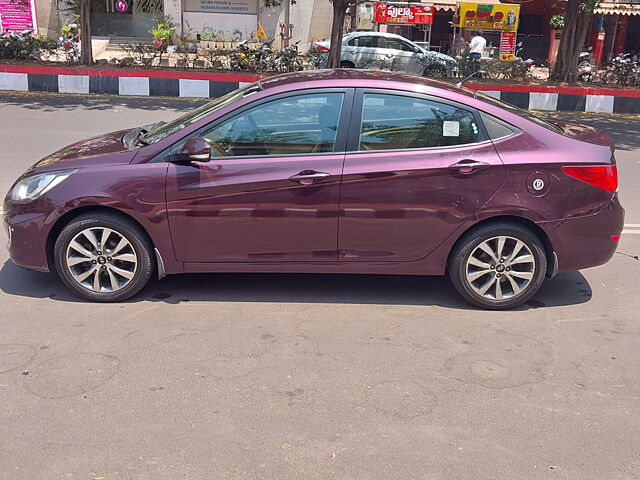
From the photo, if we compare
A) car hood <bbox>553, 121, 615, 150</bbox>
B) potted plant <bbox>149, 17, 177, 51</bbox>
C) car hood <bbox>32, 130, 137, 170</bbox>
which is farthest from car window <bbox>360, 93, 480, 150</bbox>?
potted plant <bbox>149, 17, 177, 51</bbox>

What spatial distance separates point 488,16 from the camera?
25.7 metres

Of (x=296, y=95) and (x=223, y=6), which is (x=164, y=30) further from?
(x=296, y=95)

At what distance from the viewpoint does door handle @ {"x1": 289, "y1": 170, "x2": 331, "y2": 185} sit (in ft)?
14.7

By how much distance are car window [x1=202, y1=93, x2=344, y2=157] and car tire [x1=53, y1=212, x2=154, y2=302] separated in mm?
849

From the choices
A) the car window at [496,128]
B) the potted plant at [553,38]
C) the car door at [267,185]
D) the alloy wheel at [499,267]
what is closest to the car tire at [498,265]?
the alloy wheel at [499,267]

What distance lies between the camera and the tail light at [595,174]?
460cm

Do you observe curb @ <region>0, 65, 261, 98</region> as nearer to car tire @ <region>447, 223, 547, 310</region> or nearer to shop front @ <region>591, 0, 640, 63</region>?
car tire @ <region>447, 223, 547, 310</region>

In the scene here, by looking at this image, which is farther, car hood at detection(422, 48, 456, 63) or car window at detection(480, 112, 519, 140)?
car hood at detection(422, 48, 456, 63)

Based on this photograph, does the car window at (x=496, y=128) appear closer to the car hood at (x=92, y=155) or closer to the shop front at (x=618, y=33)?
the car hood at (x=92, y=155)

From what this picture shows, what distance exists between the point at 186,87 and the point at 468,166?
38.2 ft

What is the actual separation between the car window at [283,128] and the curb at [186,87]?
34.7ft

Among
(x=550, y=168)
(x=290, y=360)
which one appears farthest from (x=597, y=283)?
(x=290, y=360)

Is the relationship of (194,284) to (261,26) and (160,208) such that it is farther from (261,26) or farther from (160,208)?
(261,26)

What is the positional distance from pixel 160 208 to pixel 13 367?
1.36 metres
